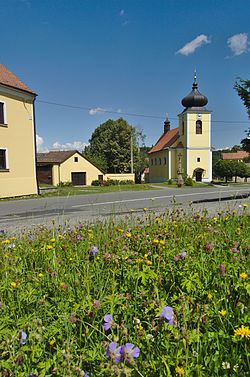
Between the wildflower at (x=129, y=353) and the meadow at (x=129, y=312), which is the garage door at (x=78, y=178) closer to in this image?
the meadow at (x=129, y=312)

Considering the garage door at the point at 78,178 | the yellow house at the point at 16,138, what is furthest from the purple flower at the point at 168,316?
the garage door at the point at 78,178

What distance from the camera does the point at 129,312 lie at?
1.95m

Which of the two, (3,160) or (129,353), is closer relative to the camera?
(129,353)

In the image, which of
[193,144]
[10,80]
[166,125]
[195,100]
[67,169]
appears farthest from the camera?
[166,125]

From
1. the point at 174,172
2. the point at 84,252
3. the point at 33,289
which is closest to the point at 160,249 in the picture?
the point at 84,252

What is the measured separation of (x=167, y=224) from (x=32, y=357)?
3.04 metres

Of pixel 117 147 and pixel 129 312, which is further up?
pixel 117 147

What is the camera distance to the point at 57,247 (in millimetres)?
3637

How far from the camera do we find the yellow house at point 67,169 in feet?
148

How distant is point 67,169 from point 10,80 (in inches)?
967

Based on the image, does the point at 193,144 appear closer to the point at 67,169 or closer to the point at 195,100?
the point at 195,100

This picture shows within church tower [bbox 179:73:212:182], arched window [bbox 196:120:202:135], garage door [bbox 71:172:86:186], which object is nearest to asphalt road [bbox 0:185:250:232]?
garage door [bbox 71:172:86:186]

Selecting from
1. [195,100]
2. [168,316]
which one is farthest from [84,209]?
[195,100]

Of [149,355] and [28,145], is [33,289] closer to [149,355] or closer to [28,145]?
[149,355]
